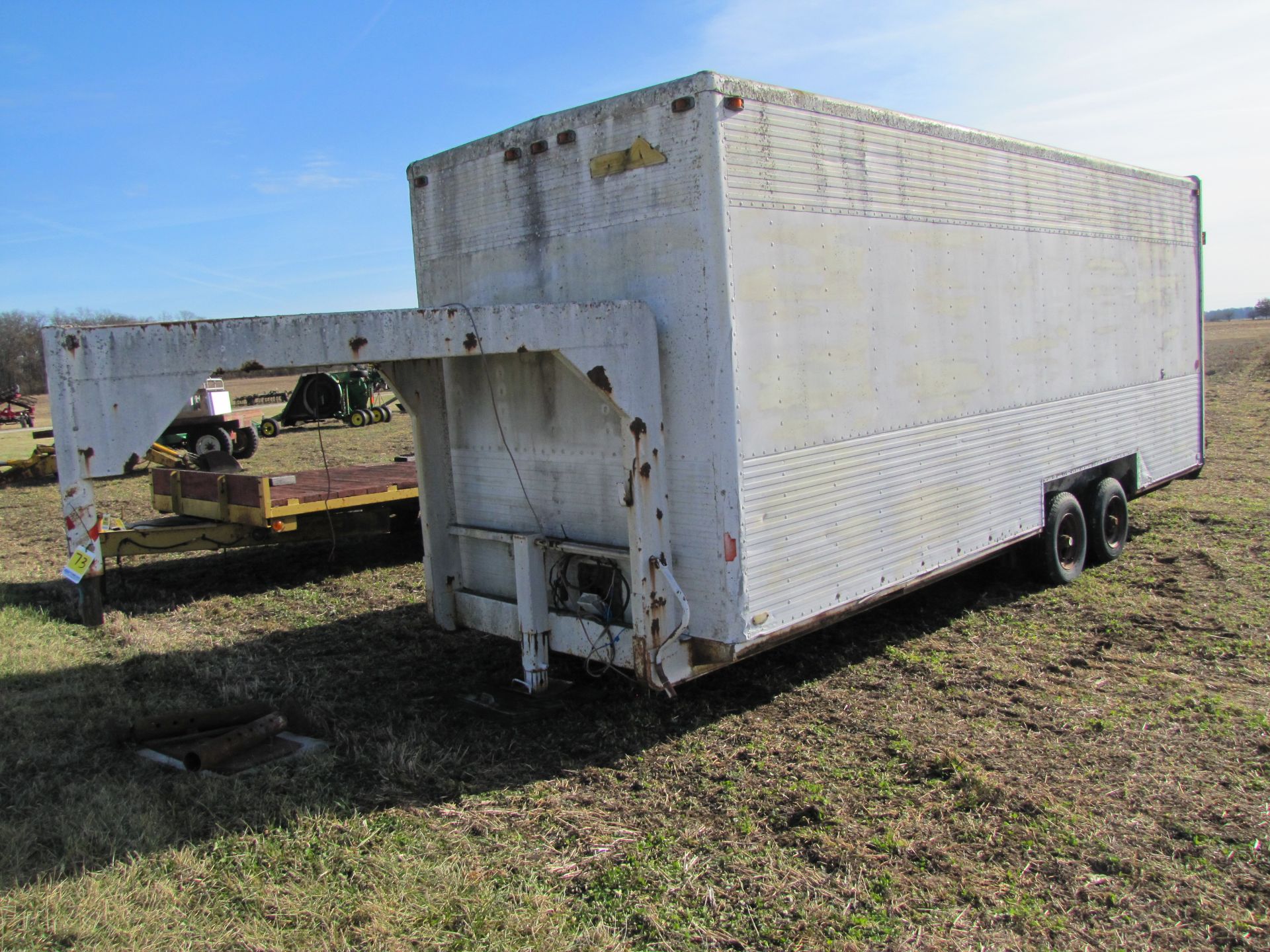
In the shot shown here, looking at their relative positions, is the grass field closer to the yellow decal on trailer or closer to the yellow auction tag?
the yellow auction tag

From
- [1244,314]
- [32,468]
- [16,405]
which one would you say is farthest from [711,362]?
[1244,314]

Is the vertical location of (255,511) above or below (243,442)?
below

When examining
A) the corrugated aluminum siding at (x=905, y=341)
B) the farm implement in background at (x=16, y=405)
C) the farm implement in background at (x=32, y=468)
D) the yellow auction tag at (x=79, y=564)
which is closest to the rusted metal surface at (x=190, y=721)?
the yellow auction tag at (x=79, y=564)

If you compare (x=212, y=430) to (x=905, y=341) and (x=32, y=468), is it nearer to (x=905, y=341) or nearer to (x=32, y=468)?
(x=32, y=468)

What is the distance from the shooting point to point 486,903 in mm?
3293

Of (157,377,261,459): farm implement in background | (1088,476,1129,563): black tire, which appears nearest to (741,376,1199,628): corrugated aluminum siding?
(1088,476,1129,563): black tire

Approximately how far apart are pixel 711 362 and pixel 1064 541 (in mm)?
4255

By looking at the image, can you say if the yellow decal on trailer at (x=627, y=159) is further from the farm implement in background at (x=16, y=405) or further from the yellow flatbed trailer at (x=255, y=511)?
the farm implement in background at (x=16, y=405)

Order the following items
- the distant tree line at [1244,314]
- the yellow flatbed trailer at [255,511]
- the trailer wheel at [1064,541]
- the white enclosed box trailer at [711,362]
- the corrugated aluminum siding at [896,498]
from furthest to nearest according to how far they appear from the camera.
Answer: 1. the distant tree line at [1244,314]
2. the yellow flatbed trailer at [255,511]
3. the trailer wheel at [1064,541]
4. the corrugated aluminum siding at [896,498]
5. the white enclosed box trailer at [711,362]

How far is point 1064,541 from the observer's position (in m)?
7.43

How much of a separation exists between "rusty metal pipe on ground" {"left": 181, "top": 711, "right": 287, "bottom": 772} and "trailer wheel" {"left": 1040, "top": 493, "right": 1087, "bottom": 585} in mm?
5326

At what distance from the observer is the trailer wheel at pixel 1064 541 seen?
23.4 ft

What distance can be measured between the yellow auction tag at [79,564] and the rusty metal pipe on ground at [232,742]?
0.97 m

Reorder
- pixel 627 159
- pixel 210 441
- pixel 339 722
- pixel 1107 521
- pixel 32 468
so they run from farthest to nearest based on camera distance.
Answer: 1. pixel 210 441
2. pixel 32 468
3. pixel 1107 521
4. pixel 339 722
5. pixel 627 159
